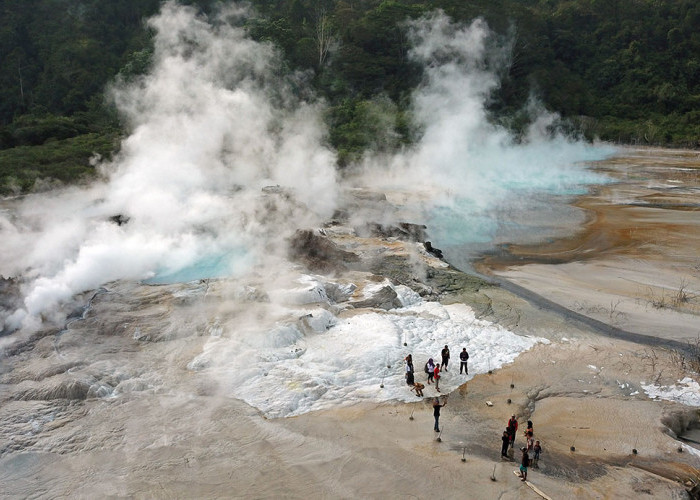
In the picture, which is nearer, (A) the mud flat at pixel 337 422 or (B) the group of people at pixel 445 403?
(A) the mud flat at pixel 337 422

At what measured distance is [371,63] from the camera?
3912cm

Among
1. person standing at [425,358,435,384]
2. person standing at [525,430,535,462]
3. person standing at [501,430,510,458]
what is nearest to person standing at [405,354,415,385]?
person standing at [425,358,435,384]

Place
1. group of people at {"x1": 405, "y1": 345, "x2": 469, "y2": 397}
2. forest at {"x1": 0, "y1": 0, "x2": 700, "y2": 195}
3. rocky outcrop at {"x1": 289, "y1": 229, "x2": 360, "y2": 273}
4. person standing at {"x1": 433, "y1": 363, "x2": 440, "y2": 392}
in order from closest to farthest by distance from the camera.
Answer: group of people at {"x1": 405, "y1": 345, "x2": 469, "y2": 397}
person standing at {"x1": 433, "y1": 363, "x2": 440, "y2": 392}
rocky outcrop at {"x1": 289, "y1": 229, "x2": 360, "y2": 273}
forest at {"x1": 0, "y1": 0, "x2": 700, "y2": 195}

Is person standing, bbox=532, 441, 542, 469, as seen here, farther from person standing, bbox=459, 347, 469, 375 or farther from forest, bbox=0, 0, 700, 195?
forest, bbox=0, 0, 700, 195

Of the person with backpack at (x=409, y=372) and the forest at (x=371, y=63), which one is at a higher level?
the forest at (x=371, y=63)

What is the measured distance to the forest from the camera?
32375 millimetres

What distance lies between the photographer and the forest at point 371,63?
1275 inches

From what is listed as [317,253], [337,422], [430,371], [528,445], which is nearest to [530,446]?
[528,445]

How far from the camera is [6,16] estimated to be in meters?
34.5

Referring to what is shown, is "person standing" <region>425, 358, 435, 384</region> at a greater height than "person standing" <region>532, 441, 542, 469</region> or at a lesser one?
greater

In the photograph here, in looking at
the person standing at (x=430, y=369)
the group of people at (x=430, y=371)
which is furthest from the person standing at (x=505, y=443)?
the person standing at (x=430, y=369)

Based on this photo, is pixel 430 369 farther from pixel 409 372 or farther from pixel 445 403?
pixel 445 403

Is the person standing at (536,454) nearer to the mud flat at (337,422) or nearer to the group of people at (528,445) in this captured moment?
the group of people at (528,445)

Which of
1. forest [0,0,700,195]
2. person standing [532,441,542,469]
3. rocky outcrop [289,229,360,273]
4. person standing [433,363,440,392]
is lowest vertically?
person standing [532,441,542,469]
